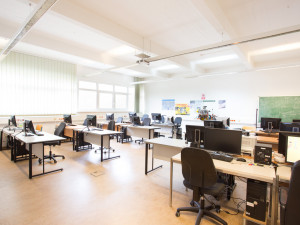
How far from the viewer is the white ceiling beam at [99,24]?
3.15 meters

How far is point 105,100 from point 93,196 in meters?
6.55

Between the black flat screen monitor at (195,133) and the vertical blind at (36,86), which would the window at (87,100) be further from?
the black flat screen monitor at (195,133)

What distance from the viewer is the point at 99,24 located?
3.67 metres

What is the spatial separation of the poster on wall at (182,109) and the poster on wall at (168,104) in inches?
10.5

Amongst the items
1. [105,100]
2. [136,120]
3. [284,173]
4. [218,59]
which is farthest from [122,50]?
[284,173]

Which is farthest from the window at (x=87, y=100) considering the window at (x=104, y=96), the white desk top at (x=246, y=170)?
the white desk top at (x=246, y=170)

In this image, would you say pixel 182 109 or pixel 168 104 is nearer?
pixel 182 109

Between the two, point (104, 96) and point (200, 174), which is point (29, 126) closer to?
point (200, 174)

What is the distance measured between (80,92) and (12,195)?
568cm

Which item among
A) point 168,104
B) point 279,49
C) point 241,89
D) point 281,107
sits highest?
point 279,49

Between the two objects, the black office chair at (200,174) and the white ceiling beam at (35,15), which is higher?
the white ceiling beam at (35,15)

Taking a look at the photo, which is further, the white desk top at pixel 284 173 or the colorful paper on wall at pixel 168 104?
the colorful paper on wall at pixel 168 104

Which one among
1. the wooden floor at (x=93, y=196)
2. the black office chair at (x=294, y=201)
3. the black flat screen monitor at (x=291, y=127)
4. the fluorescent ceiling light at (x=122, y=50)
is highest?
the fluorescent ceiling light at (x=122, y=50)

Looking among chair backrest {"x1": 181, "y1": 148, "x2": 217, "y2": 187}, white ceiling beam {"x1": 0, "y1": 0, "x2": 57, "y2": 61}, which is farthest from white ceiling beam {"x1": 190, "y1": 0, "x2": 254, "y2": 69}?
chair backrest {"x1": 181, "y1": 148, "x2": 217, "y2": 187}
